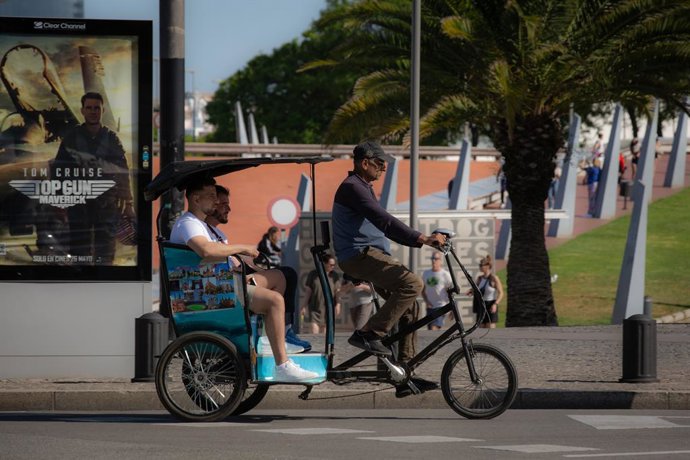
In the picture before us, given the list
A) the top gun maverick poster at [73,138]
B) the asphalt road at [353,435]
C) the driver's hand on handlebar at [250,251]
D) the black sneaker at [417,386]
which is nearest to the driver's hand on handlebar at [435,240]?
the black sneaker at [417,386]

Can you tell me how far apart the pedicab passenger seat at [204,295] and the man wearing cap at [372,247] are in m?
0.74

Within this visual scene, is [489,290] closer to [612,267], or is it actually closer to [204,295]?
[204,295]

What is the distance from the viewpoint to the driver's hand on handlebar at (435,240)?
31.2ft

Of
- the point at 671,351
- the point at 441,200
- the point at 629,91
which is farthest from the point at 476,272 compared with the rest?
the point at 441,200

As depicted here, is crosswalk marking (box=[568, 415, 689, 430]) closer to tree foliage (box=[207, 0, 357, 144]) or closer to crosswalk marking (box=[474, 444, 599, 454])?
crosswalk marking (box=[474, 444, 599, 454])

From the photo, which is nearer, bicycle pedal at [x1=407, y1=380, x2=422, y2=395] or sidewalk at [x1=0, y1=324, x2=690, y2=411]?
bicycle pedal at [x1=407, y1=380, x2=422, y2=395]

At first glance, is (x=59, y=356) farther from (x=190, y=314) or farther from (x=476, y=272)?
(x=476, y=272)

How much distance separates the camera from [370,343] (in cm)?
985

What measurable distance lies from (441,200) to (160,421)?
143ft

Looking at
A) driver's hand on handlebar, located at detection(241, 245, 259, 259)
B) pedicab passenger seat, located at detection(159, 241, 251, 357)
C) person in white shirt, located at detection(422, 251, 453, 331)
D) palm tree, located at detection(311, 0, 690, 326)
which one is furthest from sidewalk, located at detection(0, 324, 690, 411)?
palm tree, located at detection(311, 0, 690, 326)

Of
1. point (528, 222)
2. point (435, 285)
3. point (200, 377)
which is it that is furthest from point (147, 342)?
point (528, 222)

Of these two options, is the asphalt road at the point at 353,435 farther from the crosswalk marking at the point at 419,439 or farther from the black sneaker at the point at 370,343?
the black sneaker at the point at 370,343

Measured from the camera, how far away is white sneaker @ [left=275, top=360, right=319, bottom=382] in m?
9.69

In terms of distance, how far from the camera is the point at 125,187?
39.4 feet
